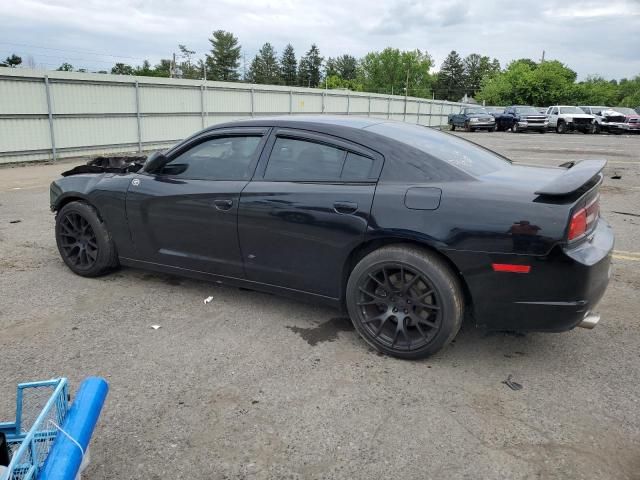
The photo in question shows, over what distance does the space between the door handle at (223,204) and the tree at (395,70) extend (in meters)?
105

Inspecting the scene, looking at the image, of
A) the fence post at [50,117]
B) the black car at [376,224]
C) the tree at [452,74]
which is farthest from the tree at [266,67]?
the black car at [376,224]

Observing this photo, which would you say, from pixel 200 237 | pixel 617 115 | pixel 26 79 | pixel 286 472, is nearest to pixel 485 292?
pixel 286 472

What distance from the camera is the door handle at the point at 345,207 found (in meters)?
3.31

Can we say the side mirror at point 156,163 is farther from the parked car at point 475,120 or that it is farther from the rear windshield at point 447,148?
the parked car at point 475,120

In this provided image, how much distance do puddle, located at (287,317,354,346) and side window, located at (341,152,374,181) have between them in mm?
1099

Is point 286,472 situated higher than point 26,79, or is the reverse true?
point 26,79

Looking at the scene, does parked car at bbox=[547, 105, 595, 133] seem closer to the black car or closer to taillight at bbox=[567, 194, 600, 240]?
the black car

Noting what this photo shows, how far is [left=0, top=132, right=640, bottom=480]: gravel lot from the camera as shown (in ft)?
7.80

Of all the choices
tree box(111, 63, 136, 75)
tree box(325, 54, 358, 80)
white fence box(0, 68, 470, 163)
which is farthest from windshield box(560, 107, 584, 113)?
tree box(325, 54, 358, 80)

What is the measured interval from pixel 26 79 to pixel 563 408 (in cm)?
1414

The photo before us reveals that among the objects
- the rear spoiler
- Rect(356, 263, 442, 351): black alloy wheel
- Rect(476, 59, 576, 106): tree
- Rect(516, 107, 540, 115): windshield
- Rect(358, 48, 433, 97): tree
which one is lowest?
Rect(356, 263, 442, 351): black alloy wheel

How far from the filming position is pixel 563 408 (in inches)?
110

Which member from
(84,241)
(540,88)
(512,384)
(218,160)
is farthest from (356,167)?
(540,88)

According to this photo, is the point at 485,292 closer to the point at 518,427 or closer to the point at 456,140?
the point at 518,427
